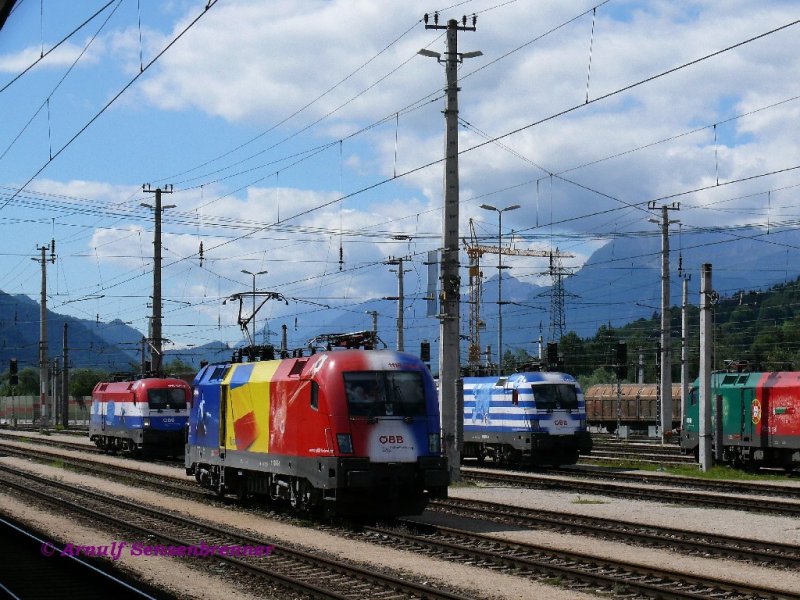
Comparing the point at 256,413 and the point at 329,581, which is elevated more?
the point at 256,413

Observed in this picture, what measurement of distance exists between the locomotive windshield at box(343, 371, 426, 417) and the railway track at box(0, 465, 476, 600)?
10.3 ft

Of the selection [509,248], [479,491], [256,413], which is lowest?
[479,491]

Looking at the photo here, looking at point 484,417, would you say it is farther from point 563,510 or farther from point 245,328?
point 563,510

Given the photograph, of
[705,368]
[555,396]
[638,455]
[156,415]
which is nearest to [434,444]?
[705,368]

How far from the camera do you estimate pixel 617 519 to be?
71.8 feet

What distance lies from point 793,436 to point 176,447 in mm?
23896

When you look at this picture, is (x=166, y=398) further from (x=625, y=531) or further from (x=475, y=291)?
(x=475, y=291)

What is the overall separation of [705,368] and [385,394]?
16004 mm

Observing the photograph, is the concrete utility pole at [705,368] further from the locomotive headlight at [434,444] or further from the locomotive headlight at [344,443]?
the locomotive headlight at [344,443]

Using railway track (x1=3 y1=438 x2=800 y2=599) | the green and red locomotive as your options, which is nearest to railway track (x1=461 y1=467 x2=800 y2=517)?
railway track (x1=3 y1=438 x2=800 y2=599)

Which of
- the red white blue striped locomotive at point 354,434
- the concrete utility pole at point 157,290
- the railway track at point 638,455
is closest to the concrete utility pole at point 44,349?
the concrete utility pole at point 157,290

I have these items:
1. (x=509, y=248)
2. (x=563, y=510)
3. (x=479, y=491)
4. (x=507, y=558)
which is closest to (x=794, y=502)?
(x=563, y=510)

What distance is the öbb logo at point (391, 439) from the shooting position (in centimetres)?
2091

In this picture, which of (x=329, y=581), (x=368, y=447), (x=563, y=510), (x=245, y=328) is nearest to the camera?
(x=329, y=581)
